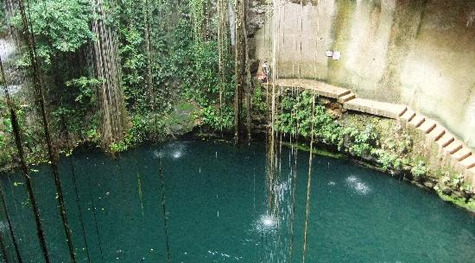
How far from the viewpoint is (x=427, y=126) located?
29.9 ft

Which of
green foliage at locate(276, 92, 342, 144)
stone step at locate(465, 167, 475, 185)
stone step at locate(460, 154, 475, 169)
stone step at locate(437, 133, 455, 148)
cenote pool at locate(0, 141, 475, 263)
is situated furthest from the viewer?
green foliage at locate(276, 92, 342, 144)

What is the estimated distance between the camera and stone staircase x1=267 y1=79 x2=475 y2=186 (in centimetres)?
848

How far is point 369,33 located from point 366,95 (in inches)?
58.5

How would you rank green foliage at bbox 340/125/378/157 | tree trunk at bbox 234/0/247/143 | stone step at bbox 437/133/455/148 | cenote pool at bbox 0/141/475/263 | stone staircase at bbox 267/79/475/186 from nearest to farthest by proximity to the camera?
1. cenote pool at bbox 0/141/475/263
2. stone staircase at bbox 267/79/475/186
3. stone step at bbox 437/133/455/148
4. green foliage at bbox 340/125/378/157
5. tree trunk at bbox 234/0/247/143

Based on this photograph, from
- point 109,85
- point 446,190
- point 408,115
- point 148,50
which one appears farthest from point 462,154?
point 109,85

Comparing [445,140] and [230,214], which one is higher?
[445,140]

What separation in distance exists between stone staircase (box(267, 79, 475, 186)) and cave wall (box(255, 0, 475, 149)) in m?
0.21

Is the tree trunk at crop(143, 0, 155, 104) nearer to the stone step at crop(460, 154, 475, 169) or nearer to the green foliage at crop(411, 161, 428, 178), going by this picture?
the green foliage at crop(411, 161, 428, 178)

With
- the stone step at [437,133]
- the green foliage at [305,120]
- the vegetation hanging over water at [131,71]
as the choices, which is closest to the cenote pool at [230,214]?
the green foliage at [305,120]

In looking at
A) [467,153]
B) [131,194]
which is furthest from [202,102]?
[467,153]

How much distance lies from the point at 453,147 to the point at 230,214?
4.88 metres

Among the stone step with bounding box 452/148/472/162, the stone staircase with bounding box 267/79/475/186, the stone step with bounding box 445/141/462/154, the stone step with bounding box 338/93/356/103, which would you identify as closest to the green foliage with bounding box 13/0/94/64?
the stone staircase with bounding box 267/79/475/186

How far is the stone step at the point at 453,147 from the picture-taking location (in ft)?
28.3

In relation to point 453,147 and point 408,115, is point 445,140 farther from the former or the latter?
point 408,115
